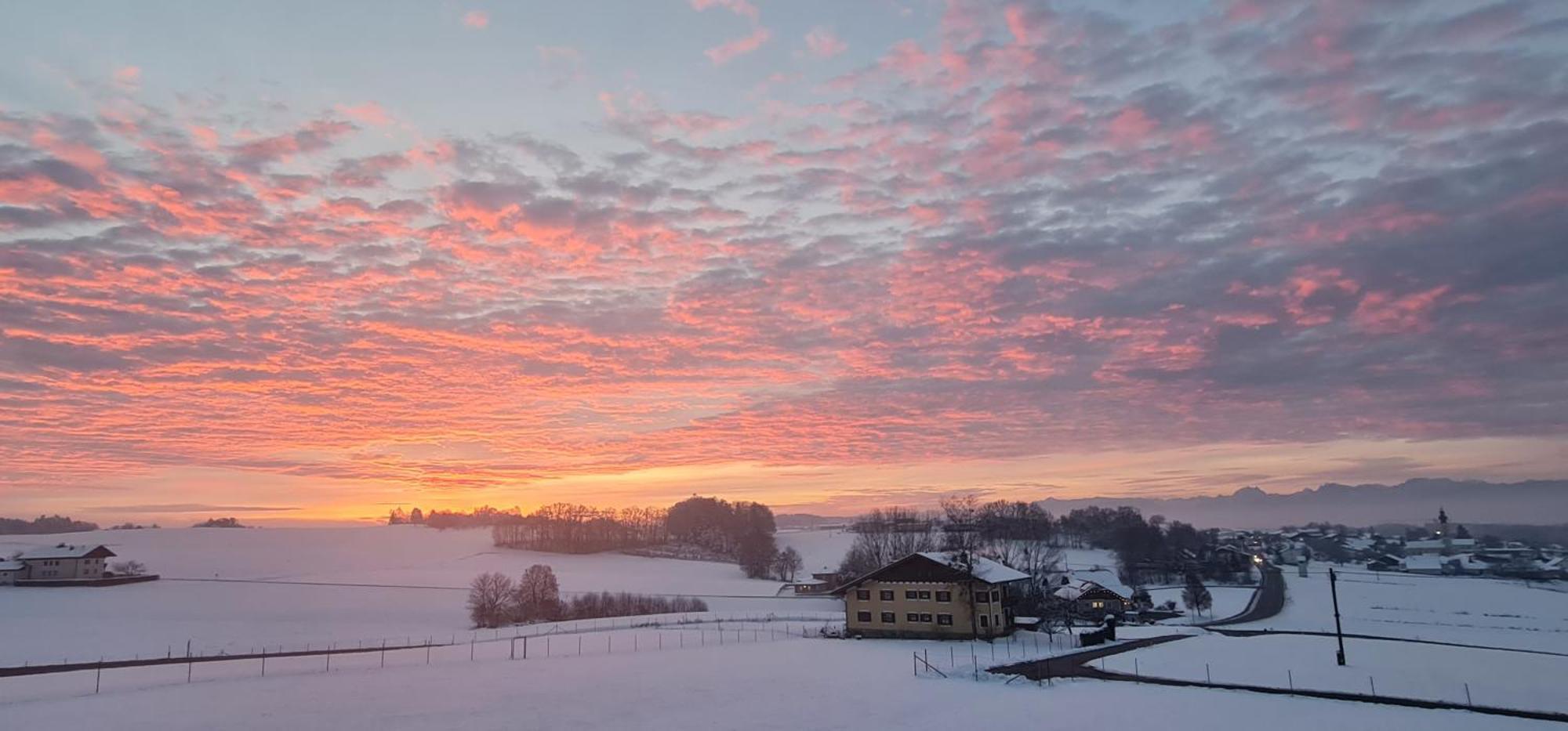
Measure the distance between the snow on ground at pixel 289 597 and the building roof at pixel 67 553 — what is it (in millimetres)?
11577

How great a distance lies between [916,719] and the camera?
30.2 metres

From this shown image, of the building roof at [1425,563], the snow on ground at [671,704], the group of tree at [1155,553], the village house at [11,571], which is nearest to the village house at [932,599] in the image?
the snow on ground at [671,704]

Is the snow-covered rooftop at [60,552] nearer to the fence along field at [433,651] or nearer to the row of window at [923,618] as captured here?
the fence along field at [433,651]

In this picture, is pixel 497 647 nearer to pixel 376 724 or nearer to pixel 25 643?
pixel 376 724

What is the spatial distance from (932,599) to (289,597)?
257 ft

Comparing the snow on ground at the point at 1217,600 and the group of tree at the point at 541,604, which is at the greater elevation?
the group of tree at the point at 541,604

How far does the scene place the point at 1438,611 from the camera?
81.8 m

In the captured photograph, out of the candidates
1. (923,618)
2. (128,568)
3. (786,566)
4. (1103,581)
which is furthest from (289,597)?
(1103,581)

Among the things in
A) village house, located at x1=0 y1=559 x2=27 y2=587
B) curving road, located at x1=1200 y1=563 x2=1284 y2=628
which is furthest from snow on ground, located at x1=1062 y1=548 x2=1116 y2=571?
village house, located at x1=0 y1=559 x2=27 y2=587

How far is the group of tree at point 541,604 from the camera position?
75.8m

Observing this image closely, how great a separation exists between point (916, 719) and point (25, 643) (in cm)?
6172

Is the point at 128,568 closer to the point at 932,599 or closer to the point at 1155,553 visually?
the point at 932,599

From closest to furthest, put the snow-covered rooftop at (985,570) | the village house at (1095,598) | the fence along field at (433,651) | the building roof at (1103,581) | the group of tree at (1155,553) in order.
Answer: the fence along field at (433,651) < the snow-covered rooftop at (985,570) < the village house at (1095,598) < the building roof at (1103,581) < the group of tree at (1155,553)

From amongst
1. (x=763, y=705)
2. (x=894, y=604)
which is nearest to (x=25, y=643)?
(x=763, y=705)
